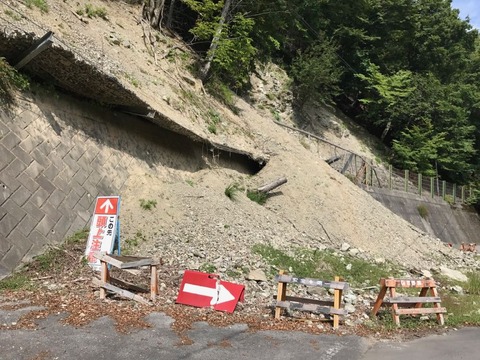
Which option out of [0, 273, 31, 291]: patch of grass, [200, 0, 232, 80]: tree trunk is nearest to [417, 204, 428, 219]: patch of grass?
[200, 0, 232, 80]: tree trunk

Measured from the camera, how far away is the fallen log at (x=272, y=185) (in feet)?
46.9

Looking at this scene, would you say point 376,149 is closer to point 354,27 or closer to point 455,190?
point 455,190

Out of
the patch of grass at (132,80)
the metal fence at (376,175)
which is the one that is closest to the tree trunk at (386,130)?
the metal fence at (376,175)

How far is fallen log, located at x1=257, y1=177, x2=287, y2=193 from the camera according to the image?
1429 centimetres

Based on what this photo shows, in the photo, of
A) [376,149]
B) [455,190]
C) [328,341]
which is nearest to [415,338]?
[328,341]

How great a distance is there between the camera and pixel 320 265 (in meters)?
10.8

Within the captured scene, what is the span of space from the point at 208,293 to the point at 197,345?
70.0 inches

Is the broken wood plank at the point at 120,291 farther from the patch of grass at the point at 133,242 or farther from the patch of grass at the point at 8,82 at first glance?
the patch of grass at the point at 8,82

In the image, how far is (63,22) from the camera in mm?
12805

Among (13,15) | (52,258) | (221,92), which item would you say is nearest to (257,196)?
(221,92)

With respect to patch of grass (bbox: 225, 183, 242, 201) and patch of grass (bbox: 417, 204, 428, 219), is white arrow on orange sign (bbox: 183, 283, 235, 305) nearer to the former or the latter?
patch of grass (bbox: 225, 183, 242, 201)

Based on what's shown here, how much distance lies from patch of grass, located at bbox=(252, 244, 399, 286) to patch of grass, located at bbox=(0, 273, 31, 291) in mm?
4883

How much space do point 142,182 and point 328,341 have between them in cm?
664

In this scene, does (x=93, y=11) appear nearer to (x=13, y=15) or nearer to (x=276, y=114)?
(x=13, y=15)
